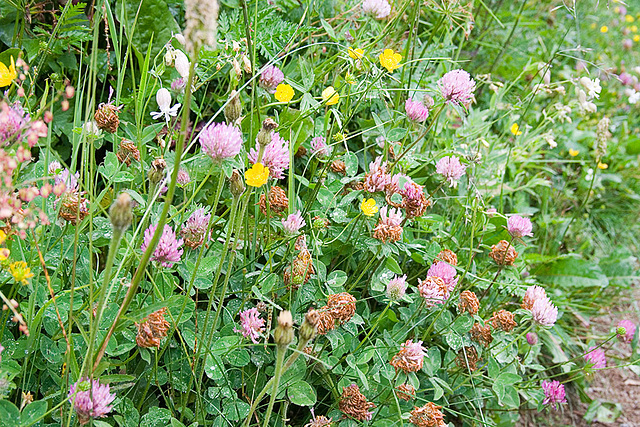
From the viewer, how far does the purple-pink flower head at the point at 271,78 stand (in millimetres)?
1330

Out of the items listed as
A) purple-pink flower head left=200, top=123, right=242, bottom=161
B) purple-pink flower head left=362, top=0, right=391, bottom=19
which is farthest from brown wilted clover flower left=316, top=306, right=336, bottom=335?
purple-pink flower head left=362, top=0, right=391, bottom=19

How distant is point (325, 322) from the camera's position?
3.42 feet

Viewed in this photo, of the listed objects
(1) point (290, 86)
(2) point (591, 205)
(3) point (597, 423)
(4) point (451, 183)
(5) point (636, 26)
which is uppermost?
(1) point (290, 86)

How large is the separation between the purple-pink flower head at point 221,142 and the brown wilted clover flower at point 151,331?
0.28m

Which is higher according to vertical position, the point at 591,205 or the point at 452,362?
the point at 452,362

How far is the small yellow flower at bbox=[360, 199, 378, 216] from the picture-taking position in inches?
46.7

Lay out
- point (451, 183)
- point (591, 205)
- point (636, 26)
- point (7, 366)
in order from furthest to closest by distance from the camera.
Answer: point (636, 26) < point (591, 205) < point (451, 183) < point (7, 366)

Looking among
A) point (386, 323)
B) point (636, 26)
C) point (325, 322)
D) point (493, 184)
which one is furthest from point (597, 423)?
point (636, 26)

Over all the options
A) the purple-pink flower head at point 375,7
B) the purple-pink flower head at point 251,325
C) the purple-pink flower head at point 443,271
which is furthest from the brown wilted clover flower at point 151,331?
the purple-pink flower head at point 375,7

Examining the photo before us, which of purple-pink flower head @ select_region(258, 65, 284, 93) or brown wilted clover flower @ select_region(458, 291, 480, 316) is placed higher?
purple-pink flower head @ select_region(258, 65, 284, 93)

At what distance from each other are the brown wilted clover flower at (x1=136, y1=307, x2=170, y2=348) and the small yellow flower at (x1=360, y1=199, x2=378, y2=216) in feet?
1.53

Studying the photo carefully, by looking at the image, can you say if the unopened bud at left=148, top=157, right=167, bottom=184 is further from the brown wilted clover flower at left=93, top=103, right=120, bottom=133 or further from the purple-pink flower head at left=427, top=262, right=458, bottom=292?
the purple-pink flower head at left=427, top=262, right=458, bottom=292

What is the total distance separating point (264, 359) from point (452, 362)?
50 centimetres

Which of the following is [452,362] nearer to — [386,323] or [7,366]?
[386,323]
